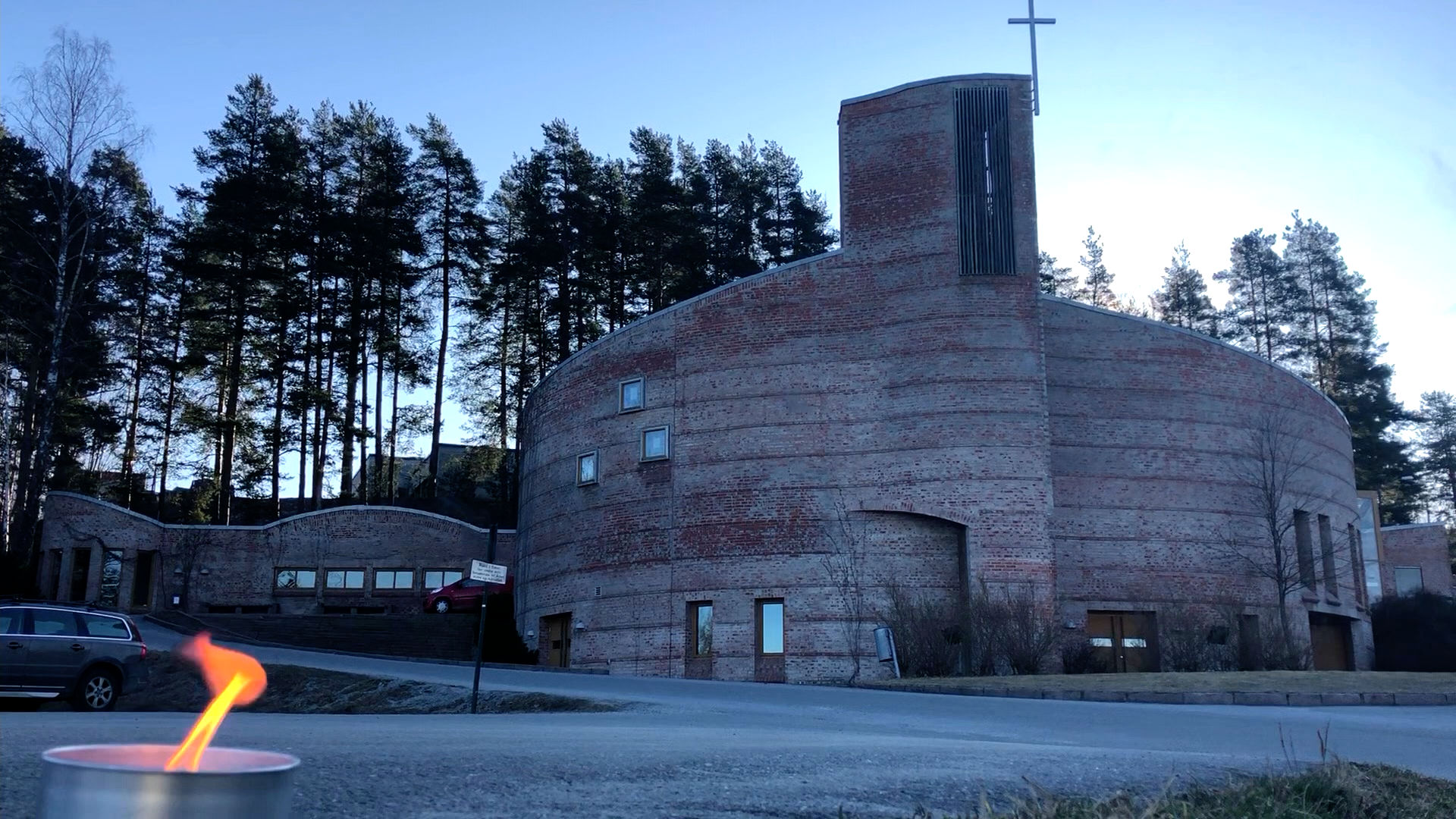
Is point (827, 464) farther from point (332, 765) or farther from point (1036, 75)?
point (332, 765)

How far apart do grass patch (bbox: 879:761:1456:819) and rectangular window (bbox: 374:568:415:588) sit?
4553cm

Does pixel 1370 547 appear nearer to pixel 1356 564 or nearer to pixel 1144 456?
pixel 1356 564

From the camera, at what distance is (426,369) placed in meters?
62.1

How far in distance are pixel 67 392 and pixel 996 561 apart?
39.7 metres

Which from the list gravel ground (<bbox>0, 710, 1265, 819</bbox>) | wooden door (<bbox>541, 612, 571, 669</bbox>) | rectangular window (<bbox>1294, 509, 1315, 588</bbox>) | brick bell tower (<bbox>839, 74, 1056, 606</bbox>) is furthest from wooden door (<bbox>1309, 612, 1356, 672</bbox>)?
gravel ground (<bbox>0, 710, 1265, 819</bbox>)

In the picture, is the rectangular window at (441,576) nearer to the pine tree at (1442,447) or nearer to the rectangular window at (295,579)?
the rectangular window at (295,579)

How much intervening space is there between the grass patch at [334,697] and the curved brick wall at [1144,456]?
19.9 metres

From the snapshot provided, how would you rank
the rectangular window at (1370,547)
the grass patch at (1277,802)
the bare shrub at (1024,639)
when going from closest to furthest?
1. the grass patch at (1277,802)
2. the bare shrub at (1024,639)
3. the rectangular window at (1370,547)

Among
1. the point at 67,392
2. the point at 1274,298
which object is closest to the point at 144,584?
the point at 67,392

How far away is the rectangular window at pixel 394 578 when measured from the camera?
50469 millimetres

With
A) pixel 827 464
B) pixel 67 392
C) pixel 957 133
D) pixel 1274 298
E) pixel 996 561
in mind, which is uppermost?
pixel 1274 298

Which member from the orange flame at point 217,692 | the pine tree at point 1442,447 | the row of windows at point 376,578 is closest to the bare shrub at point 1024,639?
the row of windows at point 376,578

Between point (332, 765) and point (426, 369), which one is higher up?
point (426, 369)

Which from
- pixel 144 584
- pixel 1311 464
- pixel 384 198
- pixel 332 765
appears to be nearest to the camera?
pixel 332 765
